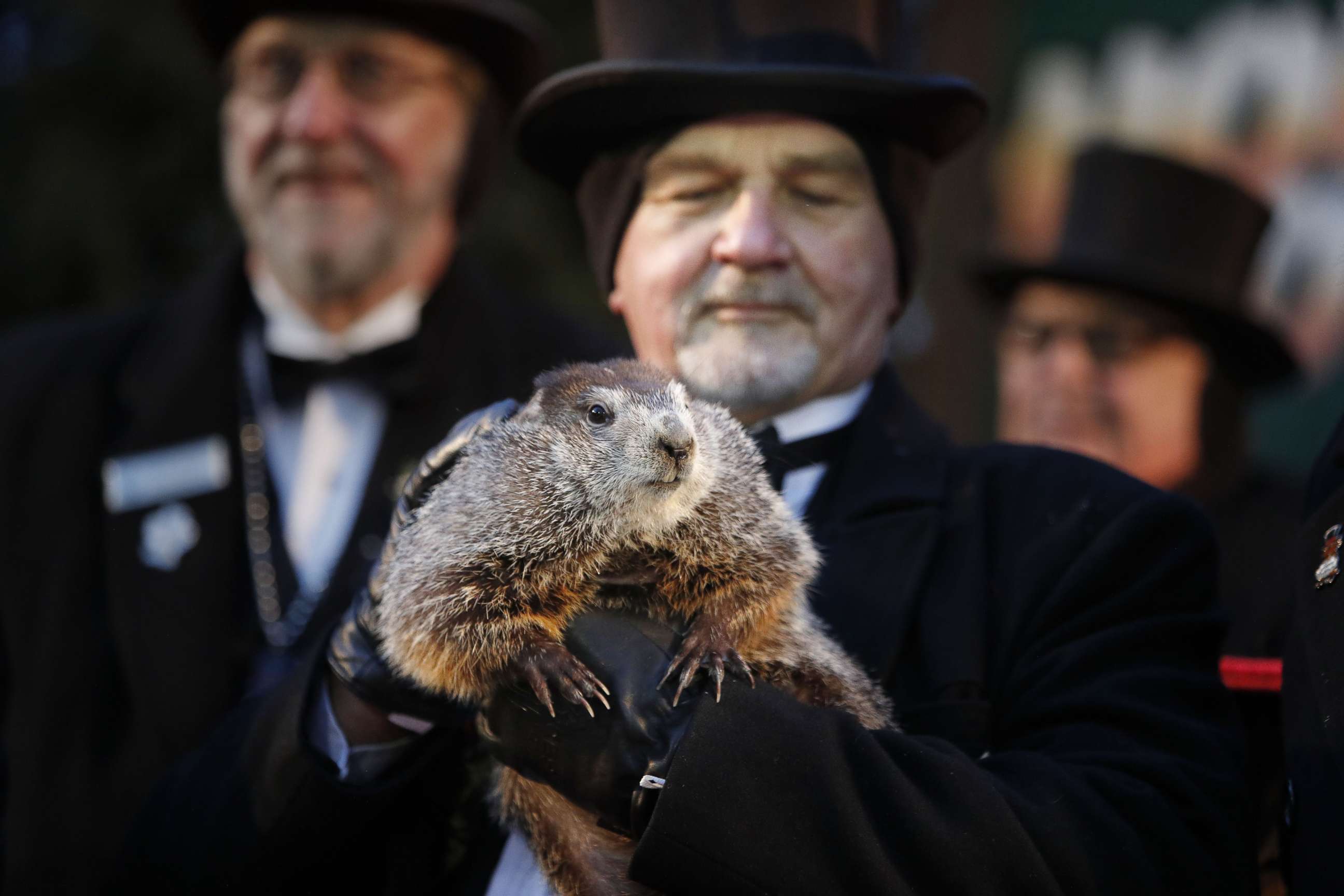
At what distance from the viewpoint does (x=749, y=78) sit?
2.84m

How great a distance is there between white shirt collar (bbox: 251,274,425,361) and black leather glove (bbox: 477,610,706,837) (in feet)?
8.05

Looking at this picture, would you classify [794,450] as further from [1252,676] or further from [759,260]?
[1252,676]

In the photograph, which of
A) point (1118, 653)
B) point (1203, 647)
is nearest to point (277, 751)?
point (1118, 653)

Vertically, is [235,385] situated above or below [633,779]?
below

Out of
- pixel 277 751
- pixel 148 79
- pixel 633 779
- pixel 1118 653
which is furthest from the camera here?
pixel 148 79

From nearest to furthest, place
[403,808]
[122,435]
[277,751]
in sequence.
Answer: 1. [277,751]
2. [403,808]
3. [122,435]

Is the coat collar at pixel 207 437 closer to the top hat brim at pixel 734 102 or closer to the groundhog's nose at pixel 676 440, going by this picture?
the top hat brim at pixel 734 102

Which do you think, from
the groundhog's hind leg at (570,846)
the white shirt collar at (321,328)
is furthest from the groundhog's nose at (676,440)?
the white shirt collar at (321,328)

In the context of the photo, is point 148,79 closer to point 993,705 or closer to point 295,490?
point 295,490

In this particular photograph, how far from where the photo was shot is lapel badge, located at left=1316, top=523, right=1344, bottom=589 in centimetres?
236

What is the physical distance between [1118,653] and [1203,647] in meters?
0.20

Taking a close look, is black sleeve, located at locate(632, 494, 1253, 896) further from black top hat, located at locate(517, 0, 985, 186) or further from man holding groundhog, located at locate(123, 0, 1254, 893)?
black top hat, located at locate(517, 0, 985, 186)

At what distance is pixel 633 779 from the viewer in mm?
2291

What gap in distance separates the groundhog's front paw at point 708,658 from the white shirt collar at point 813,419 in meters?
0.68
